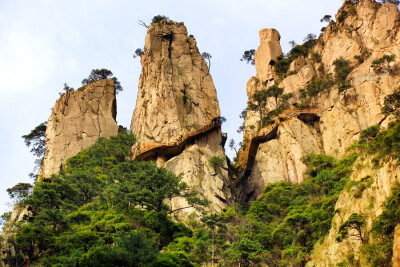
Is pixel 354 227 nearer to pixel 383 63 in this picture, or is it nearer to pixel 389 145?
pixel 389 145

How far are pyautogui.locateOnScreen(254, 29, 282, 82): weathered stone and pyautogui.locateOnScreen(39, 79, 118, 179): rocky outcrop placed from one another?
77.2 feet

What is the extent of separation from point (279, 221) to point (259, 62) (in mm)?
41728

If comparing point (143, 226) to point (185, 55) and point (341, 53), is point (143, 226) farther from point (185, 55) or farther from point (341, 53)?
point (341, 53)

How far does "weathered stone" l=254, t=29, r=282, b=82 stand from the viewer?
79.3 metres

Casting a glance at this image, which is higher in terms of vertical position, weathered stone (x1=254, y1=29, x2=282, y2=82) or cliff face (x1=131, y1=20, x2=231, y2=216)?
weathered stone (x1=254, y1=29, x2=282, y2=82)

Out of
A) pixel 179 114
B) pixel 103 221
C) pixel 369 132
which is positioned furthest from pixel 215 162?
pixel 103 221

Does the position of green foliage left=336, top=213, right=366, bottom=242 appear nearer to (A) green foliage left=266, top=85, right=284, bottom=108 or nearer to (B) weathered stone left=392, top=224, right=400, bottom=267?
(B) weathered stone left=392, top=224, right=400, bottom=267

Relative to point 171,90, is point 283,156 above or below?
below

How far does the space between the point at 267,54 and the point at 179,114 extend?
2652 centimetres

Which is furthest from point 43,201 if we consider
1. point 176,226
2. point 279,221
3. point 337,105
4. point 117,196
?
point 337,105

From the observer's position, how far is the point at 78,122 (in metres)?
71.8

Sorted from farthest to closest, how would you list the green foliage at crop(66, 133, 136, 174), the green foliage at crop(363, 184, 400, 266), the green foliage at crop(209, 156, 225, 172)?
the green foliage at crop(66, 133, 136, 174)
the green foliage at crop(209, 156, 225, 172)
the green foliage at crop(363, 184, 400, 266)

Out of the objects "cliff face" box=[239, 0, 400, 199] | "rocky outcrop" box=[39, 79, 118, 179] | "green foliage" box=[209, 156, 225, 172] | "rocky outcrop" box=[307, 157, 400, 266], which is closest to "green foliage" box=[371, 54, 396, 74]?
"cliff face" box=[239, 0, 400, 199]

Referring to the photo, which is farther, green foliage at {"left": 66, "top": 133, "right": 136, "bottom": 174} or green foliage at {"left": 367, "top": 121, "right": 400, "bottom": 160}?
green foliage at {"left": 66, "top": 133, "right": 136, "bottom": 174}
